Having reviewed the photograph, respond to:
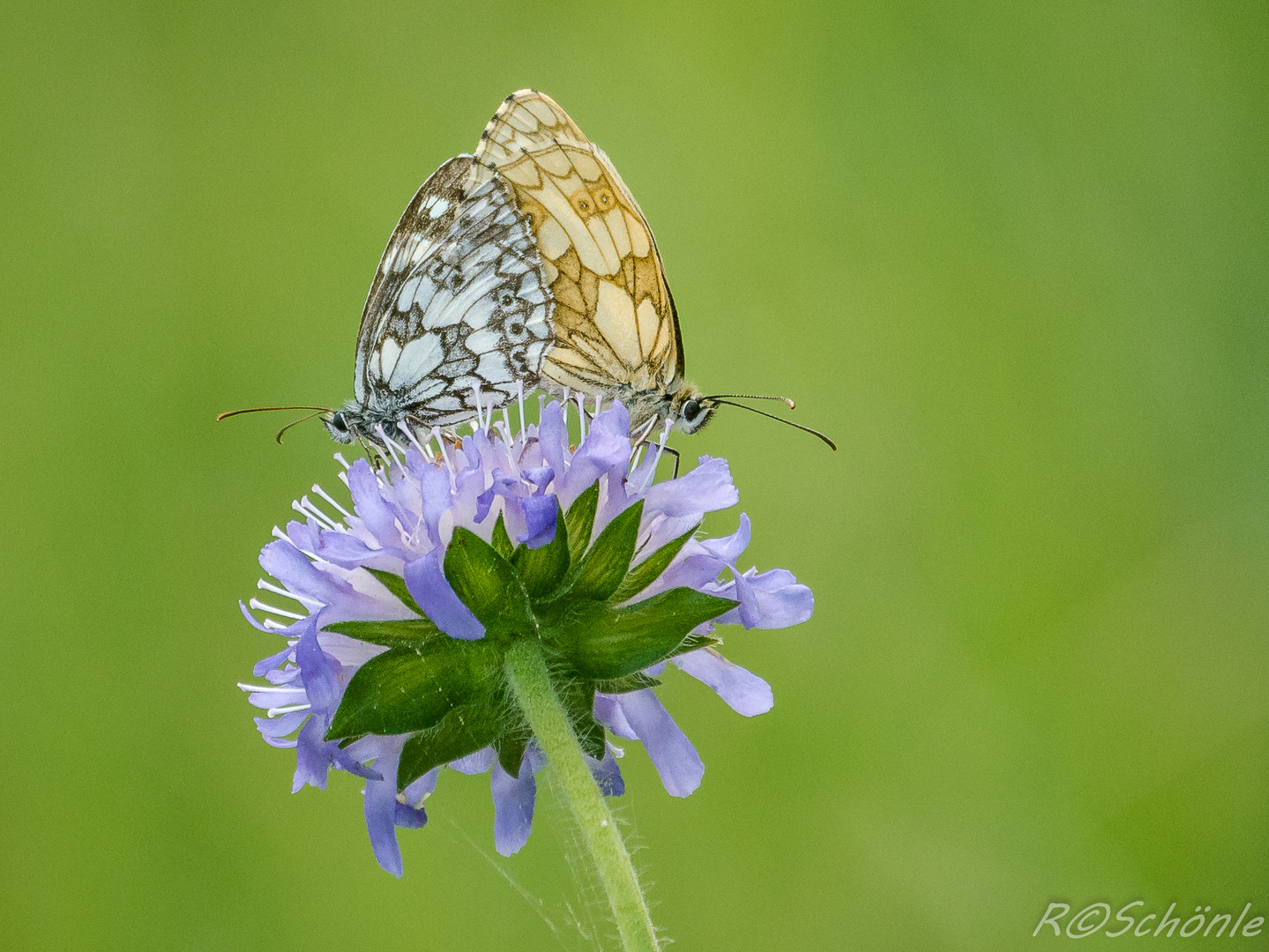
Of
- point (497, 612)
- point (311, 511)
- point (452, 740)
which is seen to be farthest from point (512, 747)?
point (311, 511)

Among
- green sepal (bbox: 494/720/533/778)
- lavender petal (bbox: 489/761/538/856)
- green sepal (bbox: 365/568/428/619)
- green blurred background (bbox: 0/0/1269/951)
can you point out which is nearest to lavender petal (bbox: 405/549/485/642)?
green sepal (bbox: 365/568/428/619)

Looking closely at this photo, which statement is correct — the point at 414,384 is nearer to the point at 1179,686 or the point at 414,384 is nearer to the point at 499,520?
the point at 499,520

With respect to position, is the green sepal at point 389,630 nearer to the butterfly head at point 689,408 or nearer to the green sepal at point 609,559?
the green sepal at point 609,559

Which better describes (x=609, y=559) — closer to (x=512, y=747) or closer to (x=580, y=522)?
(x=580, y=522)

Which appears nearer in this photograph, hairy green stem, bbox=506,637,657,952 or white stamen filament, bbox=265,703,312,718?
hairy green stem, bbox=506,637,657,952

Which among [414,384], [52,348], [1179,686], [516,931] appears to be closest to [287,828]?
[516,931]

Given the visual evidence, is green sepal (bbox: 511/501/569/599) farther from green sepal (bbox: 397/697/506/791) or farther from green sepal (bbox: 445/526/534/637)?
green sepal (bbox: 397/697/506/791)
